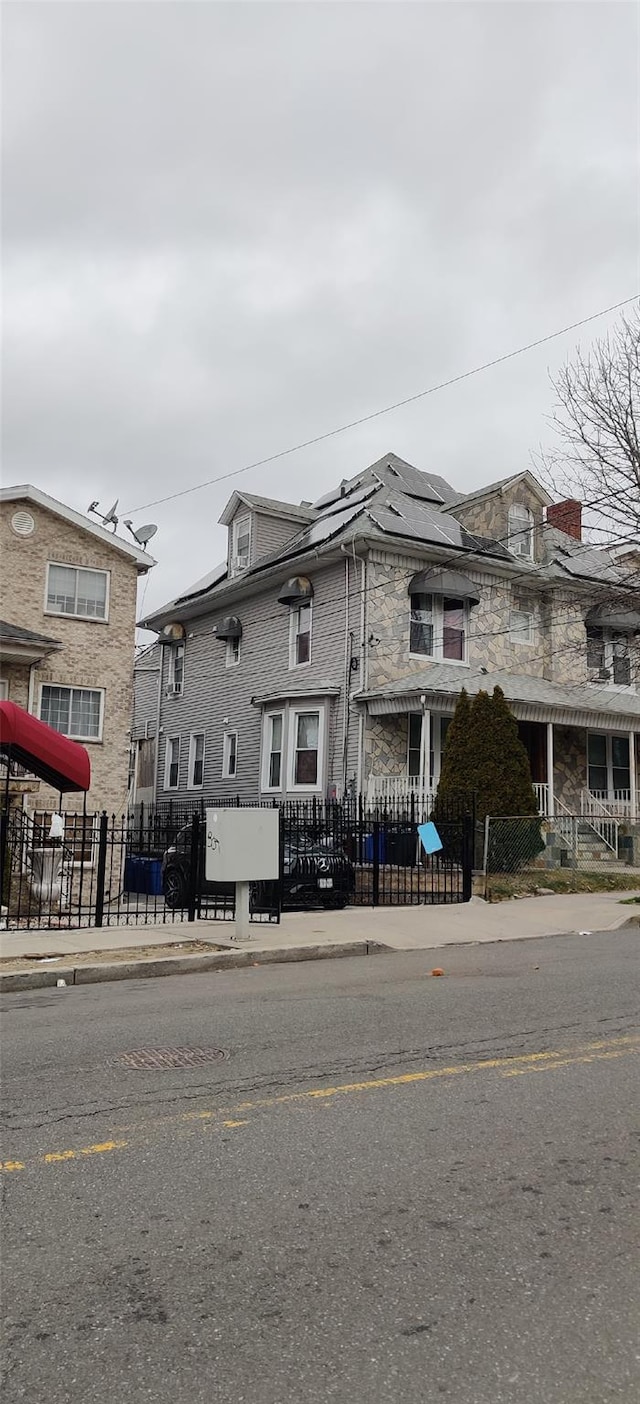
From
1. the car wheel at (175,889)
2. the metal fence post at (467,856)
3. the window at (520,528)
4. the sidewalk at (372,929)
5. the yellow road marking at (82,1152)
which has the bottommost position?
the yellow road marking at (82,1152)

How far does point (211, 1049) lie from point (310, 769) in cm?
1911

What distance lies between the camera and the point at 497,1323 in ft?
10.6

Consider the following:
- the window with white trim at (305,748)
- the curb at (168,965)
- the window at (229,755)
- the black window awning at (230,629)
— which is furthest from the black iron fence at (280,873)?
the black window awning at (230,629)

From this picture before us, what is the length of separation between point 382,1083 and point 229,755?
24306 mm

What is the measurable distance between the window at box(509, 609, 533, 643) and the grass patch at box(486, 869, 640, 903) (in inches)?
348

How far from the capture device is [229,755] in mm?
30062

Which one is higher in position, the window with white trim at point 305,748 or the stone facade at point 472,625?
the stone facade at point 472,625

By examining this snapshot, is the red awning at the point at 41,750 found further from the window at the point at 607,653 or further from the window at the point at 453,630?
the window at the point at 607,653

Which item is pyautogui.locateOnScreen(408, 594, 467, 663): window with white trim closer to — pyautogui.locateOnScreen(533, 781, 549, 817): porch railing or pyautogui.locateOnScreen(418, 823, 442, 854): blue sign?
pyautogui.locateOnScreen(533, 781, 549, 817): porch railing

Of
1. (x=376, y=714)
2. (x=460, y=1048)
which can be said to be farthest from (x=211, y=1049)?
(x=376, y=714)

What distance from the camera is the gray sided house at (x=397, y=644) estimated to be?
24.8 meters

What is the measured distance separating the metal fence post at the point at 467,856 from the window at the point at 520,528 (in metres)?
13.1

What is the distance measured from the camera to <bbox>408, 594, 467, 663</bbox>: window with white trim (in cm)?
2591

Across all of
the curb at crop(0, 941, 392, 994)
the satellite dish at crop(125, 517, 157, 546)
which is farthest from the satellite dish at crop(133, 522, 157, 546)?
the curb at crop(0, 941, 392, 994)
